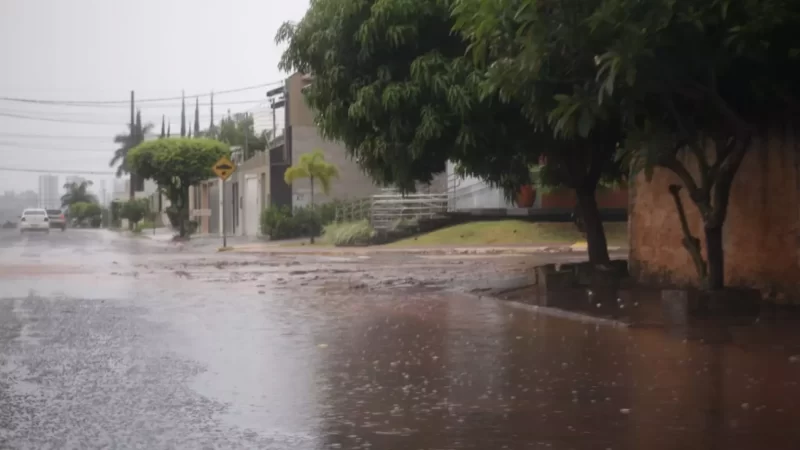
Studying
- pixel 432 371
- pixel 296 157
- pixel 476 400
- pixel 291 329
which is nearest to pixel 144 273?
pixel 291 329

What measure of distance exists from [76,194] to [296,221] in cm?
10756

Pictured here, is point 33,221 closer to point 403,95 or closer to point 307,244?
point 307,244

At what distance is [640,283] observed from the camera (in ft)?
56.7

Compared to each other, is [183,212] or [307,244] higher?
[183,212]

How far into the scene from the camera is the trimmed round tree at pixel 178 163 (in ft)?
188

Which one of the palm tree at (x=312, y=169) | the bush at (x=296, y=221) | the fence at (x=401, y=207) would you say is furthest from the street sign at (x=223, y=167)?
the fence at (x=401, y=207)

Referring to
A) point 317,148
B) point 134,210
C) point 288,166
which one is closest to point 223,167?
point 317,148

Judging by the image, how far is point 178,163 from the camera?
2263 inches

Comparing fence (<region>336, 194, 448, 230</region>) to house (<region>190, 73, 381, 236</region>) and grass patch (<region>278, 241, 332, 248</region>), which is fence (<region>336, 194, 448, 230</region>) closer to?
grass patch (<region>278, 241, 332, 248</region>)

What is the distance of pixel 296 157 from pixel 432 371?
129 ft

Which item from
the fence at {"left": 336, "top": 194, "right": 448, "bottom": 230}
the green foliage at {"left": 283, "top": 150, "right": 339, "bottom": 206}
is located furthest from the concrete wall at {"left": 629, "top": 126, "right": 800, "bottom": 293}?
the green foliage at {"left": 283, "top": 150, "right": 339, "bottom": 206}

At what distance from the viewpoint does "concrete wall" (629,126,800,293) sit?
45.4 feet

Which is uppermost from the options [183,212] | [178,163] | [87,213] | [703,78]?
[178,163]

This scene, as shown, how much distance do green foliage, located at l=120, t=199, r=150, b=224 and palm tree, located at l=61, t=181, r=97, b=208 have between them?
189ft
